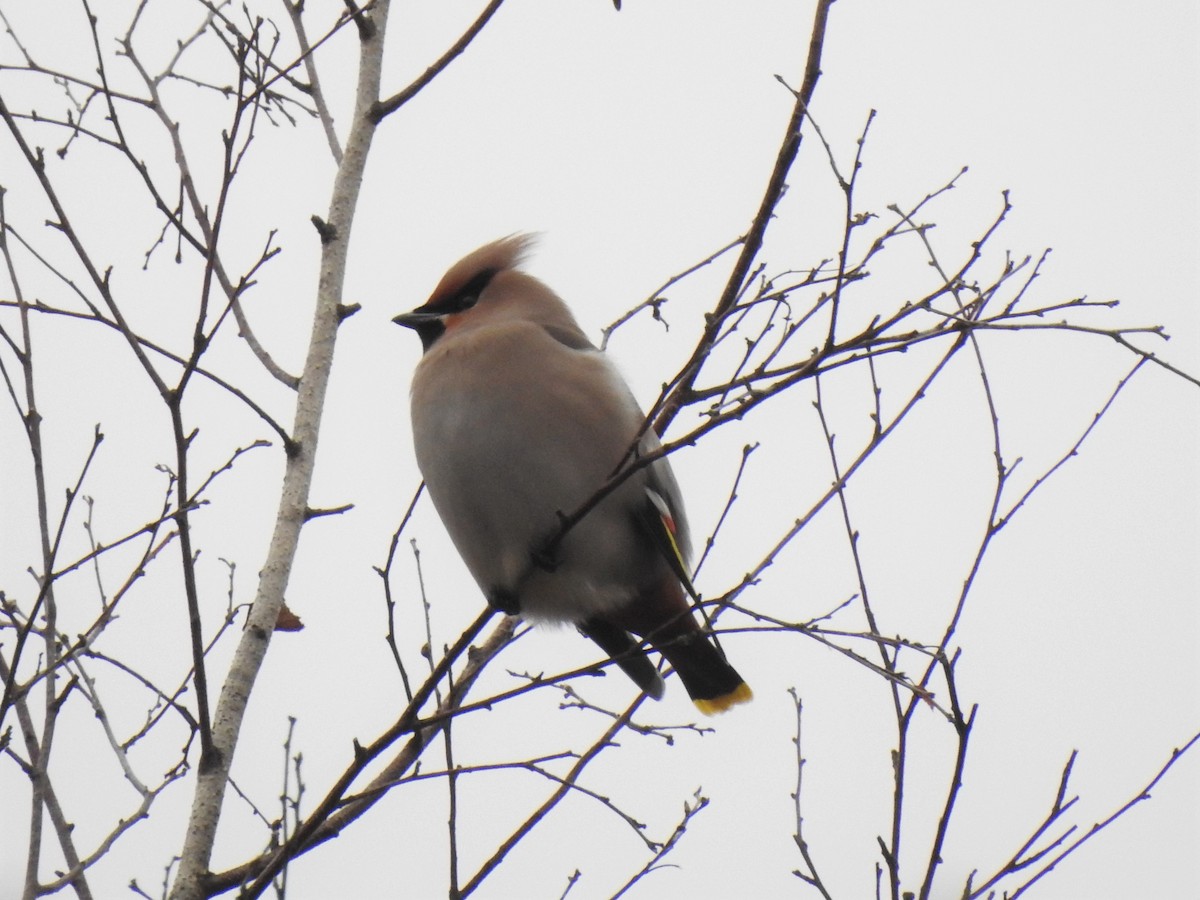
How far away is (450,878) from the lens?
2902 mm

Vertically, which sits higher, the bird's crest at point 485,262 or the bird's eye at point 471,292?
the bird's crest at point 485,262

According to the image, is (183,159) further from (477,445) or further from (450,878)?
(450,878)

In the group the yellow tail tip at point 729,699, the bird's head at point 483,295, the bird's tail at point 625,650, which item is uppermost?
the bird's head at point 483,295

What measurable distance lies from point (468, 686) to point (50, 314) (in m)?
1.33

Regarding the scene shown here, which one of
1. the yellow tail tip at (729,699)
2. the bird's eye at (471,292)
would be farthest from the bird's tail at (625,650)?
the bird's eye at (471,292)

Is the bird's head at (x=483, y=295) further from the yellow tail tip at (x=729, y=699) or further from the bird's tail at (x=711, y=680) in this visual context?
the yellow tail tip at (x=729, y=699)

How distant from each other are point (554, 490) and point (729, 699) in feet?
3.14

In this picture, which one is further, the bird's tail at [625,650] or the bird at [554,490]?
the bird's tail at [625,650]

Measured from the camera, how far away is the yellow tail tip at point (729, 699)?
4520mm

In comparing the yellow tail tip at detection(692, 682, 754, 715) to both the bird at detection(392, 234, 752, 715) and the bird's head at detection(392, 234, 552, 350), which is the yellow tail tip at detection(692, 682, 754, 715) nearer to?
the bird at detection(392, 234, 752, 715)

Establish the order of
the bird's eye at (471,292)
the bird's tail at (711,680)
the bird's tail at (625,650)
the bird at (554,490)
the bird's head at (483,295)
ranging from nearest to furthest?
the bird at (554,490)
the bird's tail at (625,650)
the bird's tail at (711,680)
the bird's head at (483,295)
the bird's eye at (471,292)

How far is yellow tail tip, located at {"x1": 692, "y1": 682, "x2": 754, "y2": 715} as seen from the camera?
4520 mm

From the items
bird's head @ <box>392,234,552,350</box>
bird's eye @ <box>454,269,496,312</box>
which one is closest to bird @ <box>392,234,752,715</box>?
bird's head @ <box>392,234,552,350</box>

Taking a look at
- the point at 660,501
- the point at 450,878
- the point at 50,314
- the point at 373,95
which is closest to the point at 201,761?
the point at 450,878
